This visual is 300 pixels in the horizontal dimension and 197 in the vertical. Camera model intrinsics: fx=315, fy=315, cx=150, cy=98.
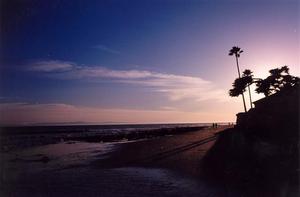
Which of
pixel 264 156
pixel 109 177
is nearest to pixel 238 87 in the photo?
pixel 264 156

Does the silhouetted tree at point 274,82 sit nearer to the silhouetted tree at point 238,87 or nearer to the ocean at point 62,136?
the silhouetted tree at point 238,87

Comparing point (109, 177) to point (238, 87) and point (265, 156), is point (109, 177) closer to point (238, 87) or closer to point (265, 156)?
point (265, 156)

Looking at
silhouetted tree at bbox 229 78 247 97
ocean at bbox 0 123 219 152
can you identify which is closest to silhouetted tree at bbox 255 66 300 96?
silhouetted tree at bbox 229 78 247 97

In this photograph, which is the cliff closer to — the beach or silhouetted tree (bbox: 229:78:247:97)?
the beach

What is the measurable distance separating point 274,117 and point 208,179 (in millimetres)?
6926

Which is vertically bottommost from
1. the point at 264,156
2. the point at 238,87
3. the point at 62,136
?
the point at 264,156

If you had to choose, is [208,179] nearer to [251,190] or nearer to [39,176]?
[251,190]

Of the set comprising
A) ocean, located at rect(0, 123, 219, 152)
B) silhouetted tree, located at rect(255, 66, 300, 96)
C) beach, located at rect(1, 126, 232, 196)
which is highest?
silhouetted tree, located at rect(255, 66, 300, 96)

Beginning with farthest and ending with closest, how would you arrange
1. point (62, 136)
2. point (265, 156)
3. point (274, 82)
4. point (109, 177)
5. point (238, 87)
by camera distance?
point (62, 136) < point (238, 87) < point (274, 82) < point (265, 156) < point (109, 177)

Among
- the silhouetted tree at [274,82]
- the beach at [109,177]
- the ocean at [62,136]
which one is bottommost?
the beach at [109,177]

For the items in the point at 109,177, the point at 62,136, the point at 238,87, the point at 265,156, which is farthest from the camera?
the point at 62,136

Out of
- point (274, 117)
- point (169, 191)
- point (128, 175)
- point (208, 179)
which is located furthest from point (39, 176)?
point (274, 117)

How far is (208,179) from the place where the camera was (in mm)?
17219

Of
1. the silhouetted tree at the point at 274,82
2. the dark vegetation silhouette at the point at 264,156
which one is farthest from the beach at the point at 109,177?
the silhouetted tree at the point at 274,82
